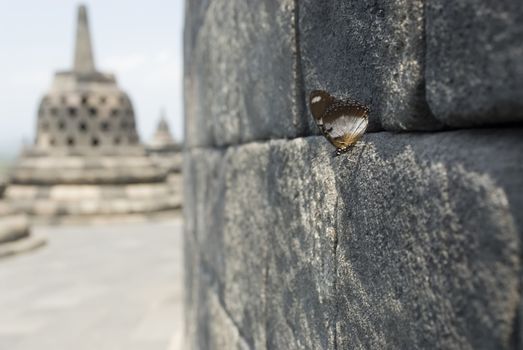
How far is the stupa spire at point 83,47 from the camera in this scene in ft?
37.9

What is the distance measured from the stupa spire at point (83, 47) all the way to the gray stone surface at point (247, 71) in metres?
9.96

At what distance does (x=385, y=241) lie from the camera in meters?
0.71

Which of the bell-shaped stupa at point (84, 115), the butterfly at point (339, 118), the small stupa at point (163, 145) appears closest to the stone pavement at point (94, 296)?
the bell-shaped stupa at point (84, 115)

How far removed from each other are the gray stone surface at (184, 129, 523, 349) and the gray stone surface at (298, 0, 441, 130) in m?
0.04

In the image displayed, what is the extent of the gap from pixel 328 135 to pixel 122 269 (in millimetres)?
5863

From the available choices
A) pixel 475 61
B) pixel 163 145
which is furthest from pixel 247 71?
pixel 163 145

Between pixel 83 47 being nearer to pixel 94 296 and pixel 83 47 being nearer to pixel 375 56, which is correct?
pixel 94 296

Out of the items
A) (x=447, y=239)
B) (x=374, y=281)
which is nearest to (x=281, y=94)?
(x=374, y=281)

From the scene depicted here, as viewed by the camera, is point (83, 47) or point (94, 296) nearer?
point (94, 296)

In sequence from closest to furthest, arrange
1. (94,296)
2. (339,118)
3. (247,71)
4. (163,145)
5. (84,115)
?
(339,118) < (247,71) < (94,296) < (84,115) < (163,145)

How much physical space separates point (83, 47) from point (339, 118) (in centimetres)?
1199

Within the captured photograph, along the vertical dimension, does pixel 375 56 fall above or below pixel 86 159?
above

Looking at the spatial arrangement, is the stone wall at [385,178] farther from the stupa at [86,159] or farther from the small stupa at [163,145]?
the small stupa at [163,145]

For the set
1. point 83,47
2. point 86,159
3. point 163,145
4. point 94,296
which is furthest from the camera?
point 163,145
